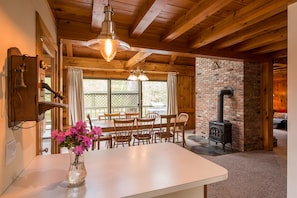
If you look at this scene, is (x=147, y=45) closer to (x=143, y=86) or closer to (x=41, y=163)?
(x=41, y=163)

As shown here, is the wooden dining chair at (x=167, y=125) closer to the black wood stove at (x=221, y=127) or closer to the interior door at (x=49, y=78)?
the black wood stove at (x=221, y=127)

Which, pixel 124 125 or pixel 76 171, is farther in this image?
pixel 124 125

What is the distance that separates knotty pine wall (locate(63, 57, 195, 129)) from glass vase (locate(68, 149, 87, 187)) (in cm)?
540

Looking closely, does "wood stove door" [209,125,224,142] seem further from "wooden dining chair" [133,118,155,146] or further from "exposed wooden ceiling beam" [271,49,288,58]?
"exposed wooden ceiling beam" [271,49,288,58]

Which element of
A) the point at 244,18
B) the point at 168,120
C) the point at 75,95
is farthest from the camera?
the point at 75,95

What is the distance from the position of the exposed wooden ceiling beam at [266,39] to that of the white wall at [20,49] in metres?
3.68

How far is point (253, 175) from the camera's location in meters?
3.33

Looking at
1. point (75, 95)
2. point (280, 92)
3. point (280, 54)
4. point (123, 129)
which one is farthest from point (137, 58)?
point (280, 92)

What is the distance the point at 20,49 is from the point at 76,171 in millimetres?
948

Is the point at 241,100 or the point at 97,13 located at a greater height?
the point at 97,13

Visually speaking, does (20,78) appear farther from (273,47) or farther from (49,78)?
(273,47)

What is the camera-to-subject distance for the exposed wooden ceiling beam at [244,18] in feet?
7.29

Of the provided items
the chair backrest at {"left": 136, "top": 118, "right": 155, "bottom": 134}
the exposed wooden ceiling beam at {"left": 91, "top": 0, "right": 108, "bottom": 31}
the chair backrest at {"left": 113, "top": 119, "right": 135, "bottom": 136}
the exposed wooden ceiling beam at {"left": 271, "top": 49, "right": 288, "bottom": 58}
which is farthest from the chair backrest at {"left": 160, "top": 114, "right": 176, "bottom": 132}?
the exposed wooden ceiling beam at {"left": 271, "top": 49, "right": 288, "bottom": 58}

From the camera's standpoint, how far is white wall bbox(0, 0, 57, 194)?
1.06 m
